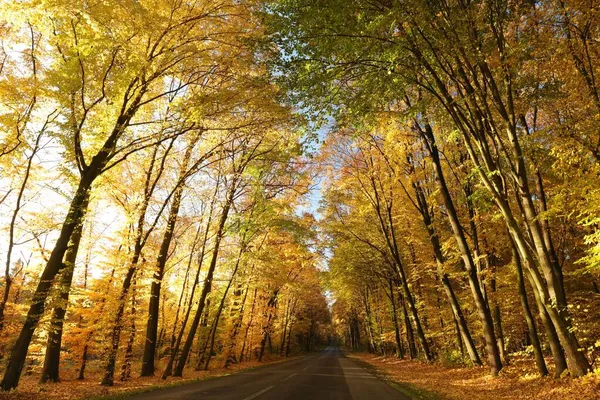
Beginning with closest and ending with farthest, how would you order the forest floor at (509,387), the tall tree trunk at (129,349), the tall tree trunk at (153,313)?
the forest floor at (509,387) → the tall tree trunk at (129,349) → the tall tree trunk at (153,313)

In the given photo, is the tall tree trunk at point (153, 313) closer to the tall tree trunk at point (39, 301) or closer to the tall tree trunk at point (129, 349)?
the tall tree trunk at point (129, 349)

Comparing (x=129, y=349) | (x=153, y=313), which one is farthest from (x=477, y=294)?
(x=129, y=349)

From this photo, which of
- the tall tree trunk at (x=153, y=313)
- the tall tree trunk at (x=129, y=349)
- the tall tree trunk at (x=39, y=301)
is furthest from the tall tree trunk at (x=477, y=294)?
the tall tree trunk at (x=129, y=349)

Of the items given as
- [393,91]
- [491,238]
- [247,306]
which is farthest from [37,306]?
[247,306]

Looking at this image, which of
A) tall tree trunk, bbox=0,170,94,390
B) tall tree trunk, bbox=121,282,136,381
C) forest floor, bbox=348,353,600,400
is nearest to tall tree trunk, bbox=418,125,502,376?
forest floor, bbox=348,353,600,400

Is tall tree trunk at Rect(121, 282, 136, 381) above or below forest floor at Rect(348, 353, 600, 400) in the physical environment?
above

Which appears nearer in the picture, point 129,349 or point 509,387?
point 509,387

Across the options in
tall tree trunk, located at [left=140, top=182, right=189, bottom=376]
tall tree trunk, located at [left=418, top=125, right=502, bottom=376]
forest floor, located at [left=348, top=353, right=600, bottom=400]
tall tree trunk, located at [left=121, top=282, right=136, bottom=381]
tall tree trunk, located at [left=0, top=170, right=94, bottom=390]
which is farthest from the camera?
tall tree trunk, located at [left=140, top=182, right=189, bottom=376]

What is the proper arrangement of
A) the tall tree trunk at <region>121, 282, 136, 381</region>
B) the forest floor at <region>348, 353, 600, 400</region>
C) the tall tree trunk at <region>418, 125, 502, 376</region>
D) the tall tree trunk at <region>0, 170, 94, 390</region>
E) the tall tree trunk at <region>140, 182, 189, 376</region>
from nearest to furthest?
the forest floor at <region>348, 353, 600, 400</region> < the tall tree trunk at <region>0, 170, 94, 390</region> < the tall tree trunk at <region>418, 125, 502, 376</region> < the tall tree trunk at <region>121, 282, 136, 381</region> < the tall tree trunk at <region>140, 182, 189, 376</region>

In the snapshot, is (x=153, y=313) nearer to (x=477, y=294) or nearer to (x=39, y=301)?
(x=39, y=301)

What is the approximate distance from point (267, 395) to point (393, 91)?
9.65m

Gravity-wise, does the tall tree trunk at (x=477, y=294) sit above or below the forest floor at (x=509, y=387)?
above

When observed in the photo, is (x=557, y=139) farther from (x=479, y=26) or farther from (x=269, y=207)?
(x=269, y=207)

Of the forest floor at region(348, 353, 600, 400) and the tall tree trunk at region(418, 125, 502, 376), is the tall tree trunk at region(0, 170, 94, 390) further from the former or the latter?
the tall tree trunk at region(418, 125, 502, 376)
